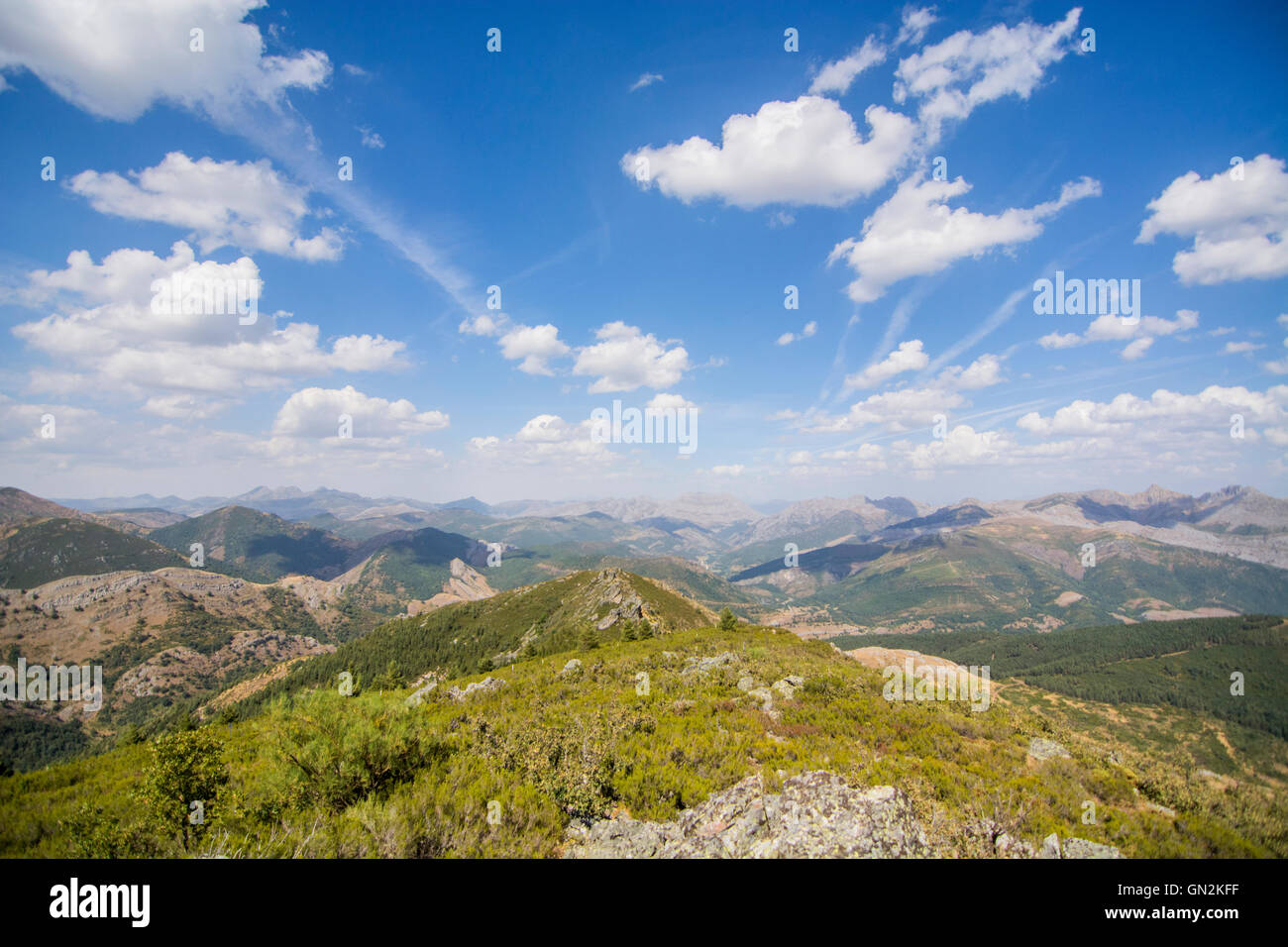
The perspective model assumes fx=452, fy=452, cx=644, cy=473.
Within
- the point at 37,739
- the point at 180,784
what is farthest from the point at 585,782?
the point at 37,739

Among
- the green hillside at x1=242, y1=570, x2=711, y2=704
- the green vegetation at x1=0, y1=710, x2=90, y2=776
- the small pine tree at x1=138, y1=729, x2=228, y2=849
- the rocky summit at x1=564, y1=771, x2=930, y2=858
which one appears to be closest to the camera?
the rocky summit at x1=564, y1=771, x2=930, y2=858

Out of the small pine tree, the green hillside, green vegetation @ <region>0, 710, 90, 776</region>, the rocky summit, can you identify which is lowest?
green vegetation @ <region>0, 710, 90, 776</region>

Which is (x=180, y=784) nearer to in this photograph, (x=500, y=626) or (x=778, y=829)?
(x=778, y=829)

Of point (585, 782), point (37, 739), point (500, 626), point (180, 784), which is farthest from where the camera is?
point (37, 739)

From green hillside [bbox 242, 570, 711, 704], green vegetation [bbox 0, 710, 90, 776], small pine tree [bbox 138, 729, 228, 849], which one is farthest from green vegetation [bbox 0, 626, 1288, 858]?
green vegetation [bbox 0, 710, 90, 776]

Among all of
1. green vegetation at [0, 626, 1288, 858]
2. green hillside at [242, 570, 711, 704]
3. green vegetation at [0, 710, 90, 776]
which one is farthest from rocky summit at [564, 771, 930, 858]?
green vegetation at [0, 710, 90, 776]

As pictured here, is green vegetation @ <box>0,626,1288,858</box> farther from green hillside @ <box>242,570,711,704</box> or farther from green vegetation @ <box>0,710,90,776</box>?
green vegetation @ <box>0,710,90,776</box>

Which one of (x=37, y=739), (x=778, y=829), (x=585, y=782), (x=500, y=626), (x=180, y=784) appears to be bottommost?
(x=37, y=739)

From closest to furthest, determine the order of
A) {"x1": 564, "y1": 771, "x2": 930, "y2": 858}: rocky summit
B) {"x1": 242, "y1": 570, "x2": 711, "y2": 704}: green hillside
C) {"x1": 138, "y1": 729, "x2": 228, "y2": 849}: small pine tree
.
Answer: {"x1": 564, "y1": 771, "x2": 930, "y2": 858}: rocky summit, {"x1": 138, "y1": 729, "x2": 228, "y2": 849}: small pine tree, {"x1": 242, "y1": 570, "x2": 711, "y2": 704}: green hillside

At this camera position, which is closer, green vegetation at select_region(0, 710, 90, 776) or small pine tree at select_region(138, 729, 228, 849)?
small pine tree at select_region(138, 729, 228, 849)

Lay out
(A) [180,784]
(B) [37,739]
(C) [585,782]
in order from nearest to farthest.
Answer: (A) [180,784]
(C) [585,782]
(B) [37,739]

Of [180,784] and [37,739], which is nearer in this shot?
[180,784]

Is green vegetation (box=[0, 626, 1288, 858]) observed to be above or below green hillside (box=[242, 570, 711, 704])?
above
